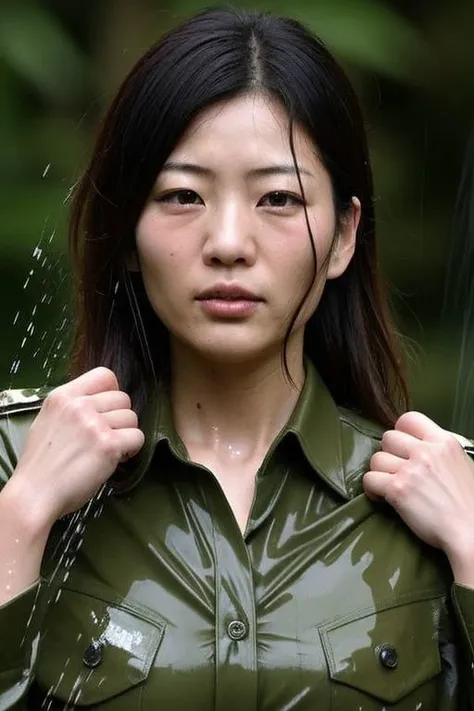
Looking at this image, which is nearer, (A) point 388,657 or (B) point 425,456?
(A) point 388,657

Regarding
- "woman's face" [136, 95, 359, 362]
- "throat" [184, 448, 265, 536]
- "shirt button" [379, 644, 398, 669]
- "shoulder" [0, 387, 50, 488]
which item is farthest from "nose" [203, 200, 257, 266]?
"shirt button" [379, 644, 398, 669]

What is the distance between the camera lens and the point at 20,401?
3576 millimetres

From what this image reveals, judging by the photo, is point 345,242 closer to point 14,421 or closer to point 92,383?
point 92,383

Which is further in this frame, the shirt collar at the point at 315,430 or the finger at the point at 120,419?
the shirt collar at the point at 315,430

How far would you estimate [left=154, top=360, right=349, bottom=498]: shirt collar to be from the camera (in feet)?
11.3

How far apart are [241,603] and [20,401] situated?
0.65 meters

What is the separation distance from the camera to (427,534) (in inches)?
131

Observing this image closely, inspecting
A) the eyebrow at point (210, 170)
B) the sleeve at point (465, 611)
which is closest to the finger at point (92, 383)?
the eyebrow at point (210, 170)

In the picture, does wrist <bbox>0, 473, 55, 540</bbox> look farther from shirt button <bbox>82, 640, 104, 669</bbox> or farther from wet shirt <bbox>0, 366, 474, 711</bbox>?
shirt button <bbox>82, 640, 104, 669</bbox>

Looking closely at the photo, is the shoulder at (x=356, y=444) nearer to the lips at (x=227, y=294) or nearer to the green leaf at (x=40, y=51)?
the lips at (x=227, y=294)

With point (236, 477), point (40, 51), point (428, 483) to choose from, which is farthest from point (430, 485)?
point (40, 51)

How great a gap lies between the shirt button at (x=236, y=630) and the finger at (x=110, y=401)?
1.49 feet

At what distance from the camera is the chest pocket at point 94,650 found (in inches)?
126

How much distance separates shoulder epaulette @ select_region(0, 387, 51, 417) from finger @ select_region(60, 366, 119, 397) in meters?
0.22
